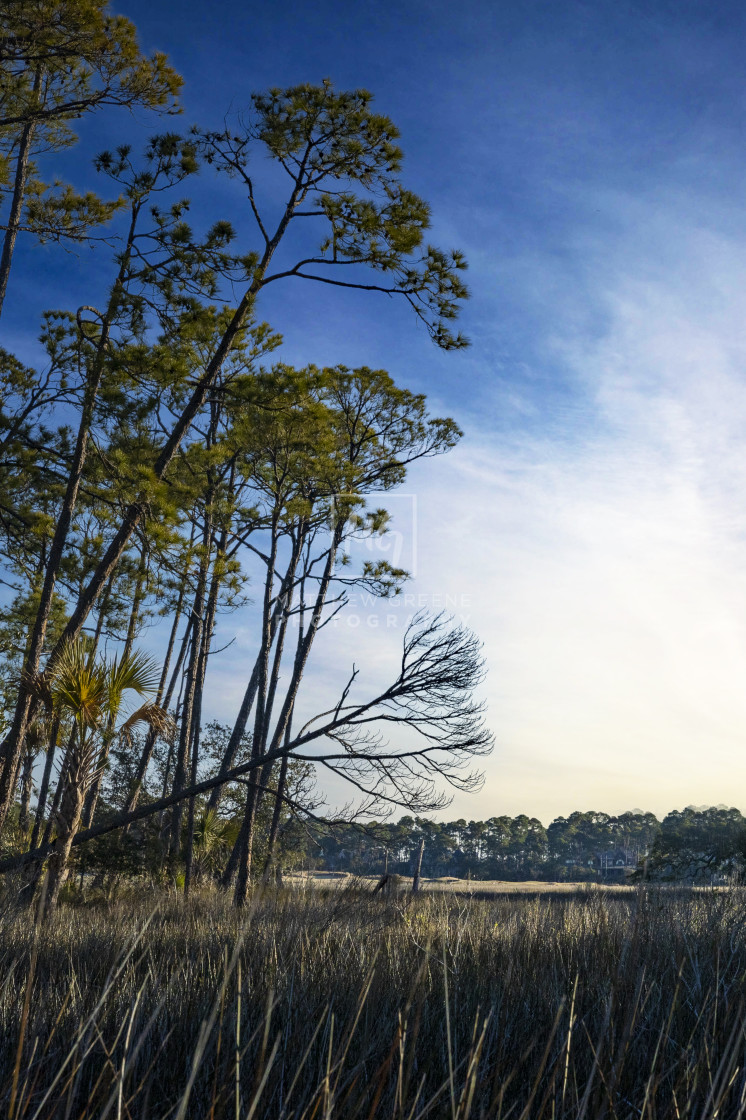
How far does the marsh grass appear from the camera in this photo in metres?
1.99

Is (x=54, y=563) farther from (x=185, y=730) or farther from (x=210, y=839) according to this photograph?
(x=210, y=839)

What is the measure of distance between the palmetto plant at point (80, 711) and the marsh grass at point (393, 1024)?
2.87 metres

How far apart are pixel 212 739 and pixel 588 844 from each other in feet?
250

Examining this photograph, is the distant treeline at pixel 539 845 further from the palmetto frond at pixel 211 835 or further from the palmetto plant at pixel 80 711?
the palmetto plant at pixel 80 711

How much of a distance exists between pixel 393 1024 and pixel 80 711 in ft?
22.1

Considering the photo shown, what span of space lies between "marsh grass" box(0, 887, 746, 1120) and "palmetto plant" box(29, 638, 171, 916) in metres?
2.87

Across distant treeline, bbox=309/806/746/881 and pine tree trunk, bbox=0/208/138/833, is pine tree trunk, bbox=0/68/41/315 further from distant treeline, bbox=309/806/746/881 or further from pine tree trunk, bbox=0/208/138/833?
distant treeline, bbox=309/806/746/881

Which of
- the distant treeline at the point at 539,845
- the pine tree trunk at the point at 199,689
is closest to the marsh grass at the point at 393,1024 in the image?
the pine tree trunk at the point at 199,689

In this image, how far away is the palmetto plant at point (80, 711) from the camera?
8.60 metres

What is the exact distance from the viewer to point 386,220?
35.4 ft

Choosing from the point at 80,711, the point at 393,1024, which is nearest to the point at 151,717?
the point at 80,711

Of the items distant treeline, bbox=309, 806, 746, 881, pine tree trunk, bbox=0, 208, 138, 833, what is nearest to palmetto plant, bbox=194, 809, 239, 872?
pine tree trunk, bbox=0, 208, 138, 833

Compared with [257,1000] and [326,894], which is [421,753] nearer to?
[326,894]

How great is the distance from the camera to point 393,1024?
3086mm
